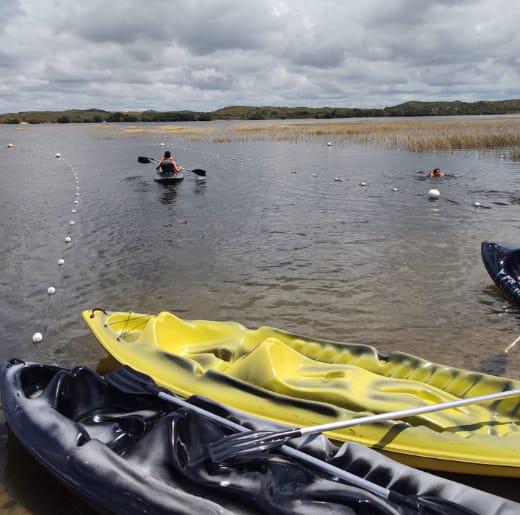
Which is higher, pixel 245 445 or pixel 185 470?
pixel 245 445

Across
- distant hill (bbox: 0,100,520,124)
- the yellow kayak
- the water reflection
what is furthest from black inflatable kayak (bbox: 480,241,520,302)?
distant hill (bbox: 0,100,520,124)

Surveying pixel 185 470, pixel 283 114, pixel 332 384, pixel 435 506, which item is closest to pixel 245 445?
pixel 185 470

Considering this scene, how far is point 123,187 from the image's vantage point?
2552cm

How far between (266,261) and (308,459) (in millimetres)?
8785

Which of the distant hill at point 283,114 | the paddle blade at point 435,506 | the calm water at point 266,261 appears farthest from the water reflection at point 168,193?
the distant hill at point 283,114

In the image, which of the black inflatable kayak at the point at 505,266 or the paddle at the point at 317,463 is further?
the black inflatable kayak at the point at 505,266

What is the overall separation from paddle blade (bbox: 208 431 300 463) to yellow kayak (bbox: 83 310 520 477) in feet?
3.27

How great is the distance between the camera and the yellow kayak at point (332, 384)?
5152mm

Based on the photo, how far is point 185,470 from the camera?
14.9ft

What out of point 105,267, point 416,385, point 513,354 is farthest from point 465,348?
point 105,267

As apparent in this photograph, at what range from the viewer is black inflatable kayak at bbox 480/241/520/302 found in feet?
33.4

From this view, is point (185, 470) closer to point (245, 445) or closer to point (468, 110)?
point (245, 445)

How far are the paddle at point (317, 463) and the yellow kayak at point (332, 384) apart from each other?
66 centimetres

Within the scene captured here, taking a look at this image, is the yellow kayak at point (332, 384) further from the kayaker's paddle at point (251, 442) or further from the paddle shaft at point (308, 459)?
the kayaker's paddle at point (251, 442)
